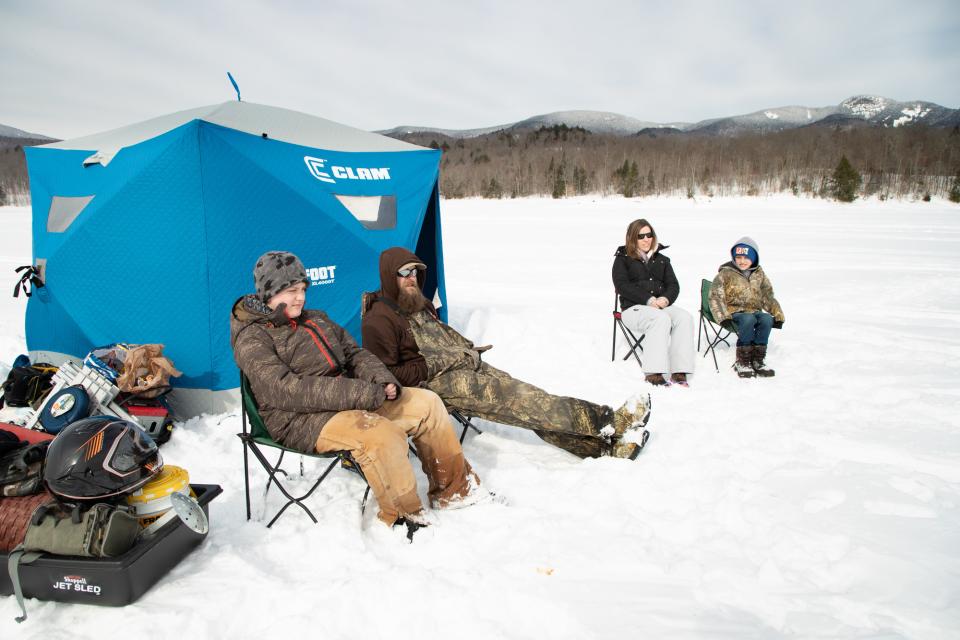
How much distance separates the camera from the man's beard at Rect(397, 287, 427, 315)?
3.17 meters

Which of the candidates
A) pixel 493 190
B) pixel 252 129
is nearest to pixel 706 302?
pixel 252 129

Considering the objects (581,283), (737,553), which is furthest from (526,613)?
(581,283)

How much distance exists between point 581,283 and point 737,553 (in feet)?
24.4

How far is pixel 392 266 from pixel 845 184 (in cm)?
3419

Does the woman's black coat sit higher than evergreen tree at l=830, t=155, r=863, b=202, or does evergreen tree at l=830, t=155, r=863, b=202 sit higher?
evergreen tree at l=830, t=155, r=863, b=202

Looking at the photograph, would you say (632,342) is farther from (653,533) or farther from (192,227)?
(192,227)

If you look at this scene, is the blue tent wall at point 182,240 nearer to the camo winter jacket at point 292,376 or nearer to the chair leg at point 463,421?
the camo winter jacket at point 292,376

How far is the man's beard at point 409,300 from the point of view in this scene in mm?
3172

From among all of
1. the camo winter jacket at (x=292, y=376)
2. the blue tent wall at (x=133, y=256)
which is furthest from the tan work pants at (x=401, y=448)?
the blue tent wall at (x=133, y=256)

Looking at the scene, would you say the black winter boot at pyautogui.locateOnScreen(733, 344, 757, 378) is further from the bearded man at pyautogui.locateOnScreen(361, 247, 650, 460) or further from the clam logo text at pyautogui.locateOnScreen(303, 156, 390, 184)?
the clam logo text at pyautogui.locateOnScreen(303, 156, 390, 184)

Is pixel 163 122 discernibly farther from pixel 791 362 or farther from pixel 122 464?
pixel 791 362

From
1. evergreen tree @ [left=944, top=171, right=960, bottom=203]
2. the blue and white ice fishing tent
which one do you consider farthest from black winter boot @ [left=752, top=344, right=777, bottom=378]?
evergreen tree @ [left=944, top=171, right=960, bottom=203]

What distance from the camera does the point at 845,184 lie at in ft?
97.4

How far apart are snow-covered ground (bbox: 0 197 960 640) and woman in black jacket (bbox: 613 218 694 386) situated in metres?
0.28
